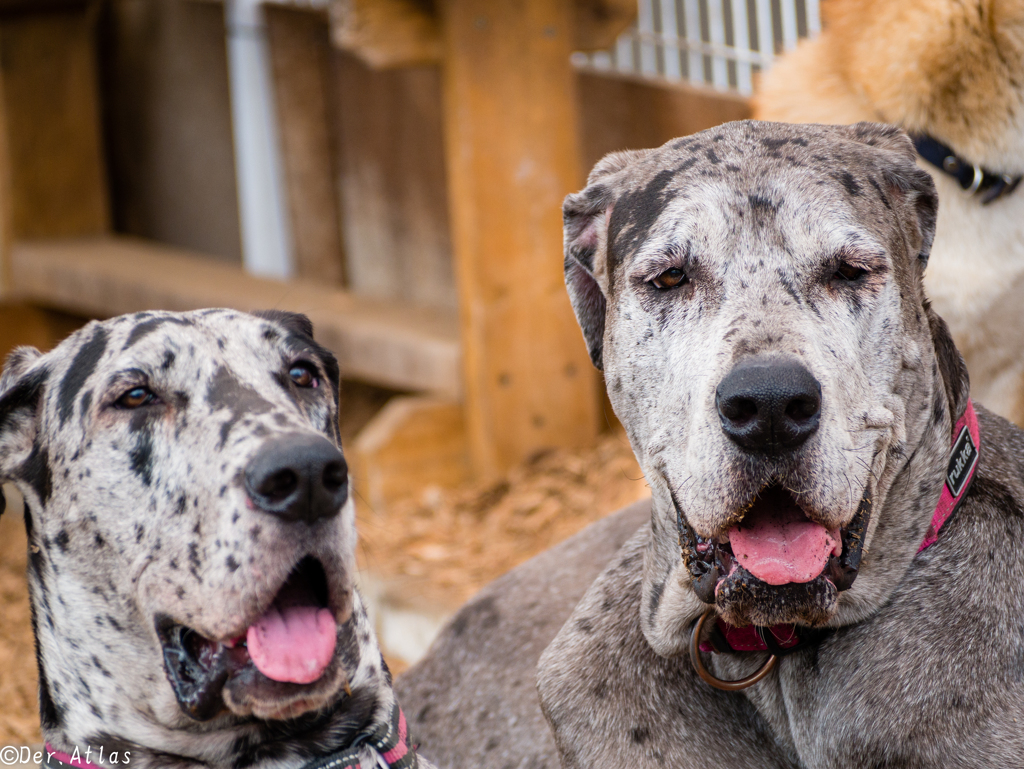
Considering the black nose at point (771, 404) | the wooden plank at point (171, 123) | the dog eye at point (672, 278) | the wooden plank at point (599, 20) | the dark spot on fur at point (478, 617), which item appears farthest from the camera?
the wooden plank at point (171, 123)

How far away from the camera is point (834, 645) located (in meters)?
2.89

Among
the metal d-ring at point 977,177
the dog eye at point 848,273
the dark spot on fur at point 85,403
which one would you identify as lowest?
the metal d-ring at point 977,177

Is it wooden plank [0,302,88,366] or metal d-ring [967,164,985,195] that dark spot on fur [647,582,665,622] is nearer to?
metal d-ring [967,164,985,195]

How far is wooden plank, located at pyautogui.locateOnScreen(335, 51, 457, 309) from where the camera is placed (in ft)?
28.3

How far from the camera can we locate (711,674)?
3064 mm

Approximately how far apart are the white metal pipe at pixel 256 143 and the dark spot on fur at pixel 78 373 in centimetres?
666

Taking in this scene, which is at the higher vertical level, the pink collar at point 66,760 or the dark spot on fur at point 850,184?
the dark spot on fur at point 850,184

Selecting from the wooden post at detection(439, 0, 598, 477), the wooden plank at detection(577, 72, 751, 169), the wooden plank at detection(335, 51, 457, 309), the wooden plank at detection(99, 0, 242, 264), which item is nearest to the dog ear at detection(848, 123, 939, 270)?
the wooden post at detection(439, 0, 598, 477)

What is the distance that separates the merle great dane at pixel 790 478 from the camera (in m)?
2.60

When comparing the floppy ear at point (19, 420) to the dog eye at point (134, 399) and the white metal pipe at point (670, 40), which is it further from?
the white metal pipe at point (670, 40)

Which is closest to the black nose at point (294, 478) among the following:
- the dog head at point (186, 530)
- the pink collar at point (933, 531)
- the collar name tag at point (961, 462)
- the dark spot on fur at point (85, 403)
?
the dog head at point (186, 530)

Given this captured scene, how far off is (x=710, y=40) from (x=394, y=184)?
250 centimetres

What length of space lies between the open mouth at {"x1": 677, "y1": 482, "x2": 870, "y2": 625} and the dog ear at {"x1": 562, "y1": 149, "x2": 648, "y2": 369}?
2.59ft

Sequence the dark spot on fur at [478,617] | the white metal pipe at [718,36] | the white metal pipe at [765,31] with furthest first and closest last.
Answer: the white metal pipe at [718,36] → the white metal pipe at [765,31] → the dark spot on fur at [478,617]
